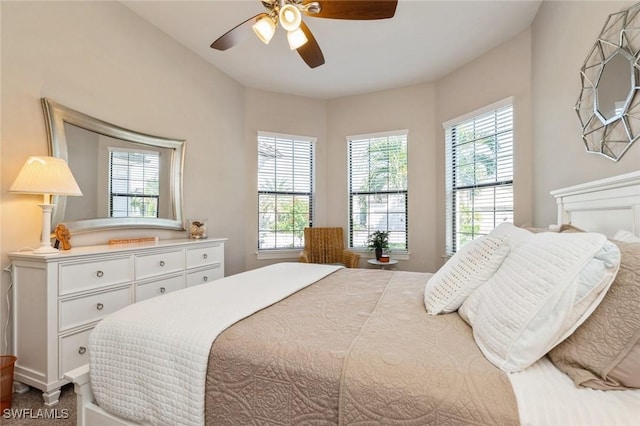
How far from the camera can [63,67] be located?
220cm

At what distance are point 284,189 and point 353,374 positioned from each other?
363 cm

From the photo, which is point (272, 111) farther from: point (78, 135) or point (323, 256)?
Result: point (78, 135)

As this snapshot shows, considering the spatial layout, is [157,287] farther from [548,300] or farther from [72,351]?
[548,300]

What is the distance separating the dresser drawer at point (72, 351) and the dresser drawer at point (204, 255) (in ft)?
3.14

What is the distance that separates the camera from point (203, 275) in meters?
2.94

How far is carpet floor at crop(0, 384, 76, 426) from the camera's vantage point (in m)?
1.63

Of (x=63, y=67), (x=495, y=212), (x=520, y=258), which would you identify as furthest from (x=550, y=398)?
(x=63, y=67)

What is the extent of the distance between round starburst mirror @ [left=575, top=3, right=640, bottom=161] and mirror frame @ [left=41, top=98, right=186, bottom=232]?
3370 millimetres

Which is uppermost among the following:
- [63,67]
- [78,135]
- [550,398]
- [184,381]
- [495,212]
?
[63,67]

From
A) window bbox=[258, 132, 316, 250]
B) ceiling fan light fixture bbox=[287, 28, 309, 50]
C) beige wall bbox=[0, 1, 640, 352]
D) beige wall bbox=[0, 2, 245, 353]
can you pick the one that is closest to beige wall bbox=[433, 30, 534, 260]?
beige wall bbox=[0, 1, 640, 352]

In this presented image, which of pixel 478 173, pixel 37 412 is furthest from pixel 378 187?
pixel 37 412

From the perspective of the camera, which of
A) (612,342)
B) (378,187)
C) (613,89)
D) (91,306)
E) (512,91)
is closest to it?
(612,342)

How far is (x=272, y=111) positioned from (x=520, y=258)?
3.85m

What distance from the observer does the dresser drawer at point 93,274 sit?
183 centimetres
